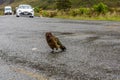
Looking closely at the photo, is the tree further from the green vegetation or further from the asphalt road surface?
the asphalt road surface

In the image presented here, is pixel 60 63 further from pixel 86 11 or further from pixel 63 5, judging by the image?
pixel 63 5

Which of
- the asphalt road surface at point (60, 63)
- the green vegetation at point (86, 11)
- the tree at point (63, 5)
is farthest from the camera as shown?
the tree at point (63, 5)

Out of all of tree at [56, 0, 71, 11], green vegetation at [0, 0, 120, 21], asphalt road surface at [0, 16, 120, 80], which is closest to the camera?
asphalt road surface at [0, 16, 120, 80]

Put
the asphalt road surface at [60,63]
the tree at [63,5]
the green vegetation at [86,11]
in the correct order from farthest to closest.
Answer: the tree at [63,5]
the green vegetation at [86,11]
the asphalt road surface at [60,63]

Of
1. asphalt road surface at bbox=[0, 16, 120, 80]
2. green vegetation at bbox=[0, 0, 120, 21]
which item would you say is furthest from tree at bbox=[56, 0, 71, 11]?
Answer: asphalt road surface at bbox=[0, 16, 120, 80]

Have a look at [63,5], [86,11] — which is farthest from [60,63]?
[63,5]

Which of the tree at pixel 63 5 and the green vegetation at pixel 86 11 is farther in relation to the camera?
the tree at pixel 63 5

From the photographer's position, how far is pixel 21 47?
14367 millimetres

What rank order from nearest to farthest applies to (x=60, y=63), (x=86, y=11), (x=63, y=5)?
1. (x=60, y=63)
2. (x=86, y=11)
3. (x=63, y=5)

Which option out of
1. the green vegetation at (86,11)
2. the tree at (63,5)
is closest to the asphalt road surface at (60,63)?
the green vegetation at (86,11)

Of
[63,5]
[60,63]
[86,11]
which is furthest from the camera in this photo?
[63,5]

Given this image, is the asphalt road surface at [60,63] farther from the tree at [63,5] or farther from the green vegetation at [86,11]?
the tree at [63,5]

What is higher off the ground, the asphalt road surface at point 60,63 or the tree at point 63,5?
the asphalt road surface at point 60,63

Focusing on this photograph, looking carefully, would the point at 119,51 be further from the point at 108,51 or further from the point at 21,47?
the point at 21,47
